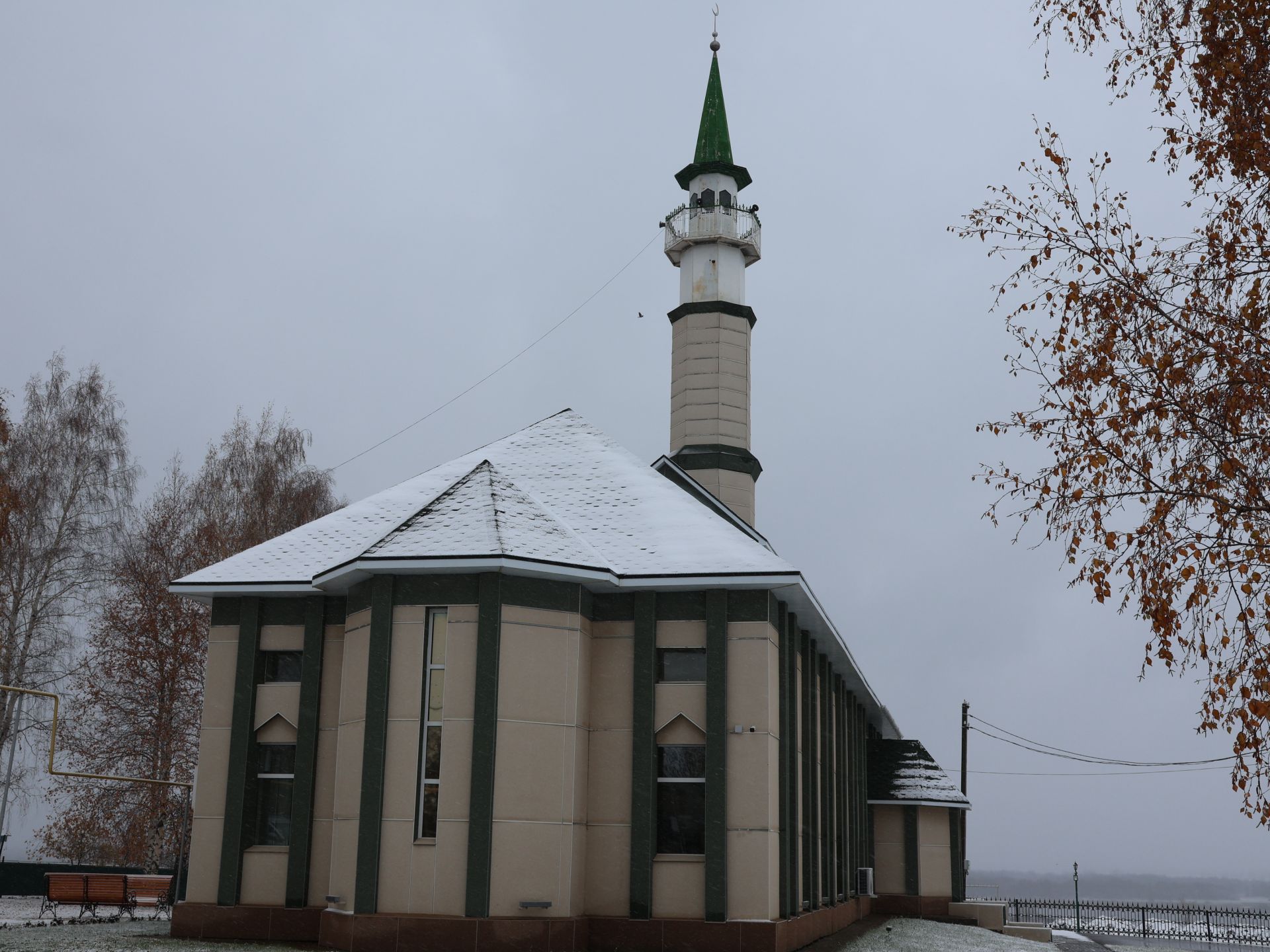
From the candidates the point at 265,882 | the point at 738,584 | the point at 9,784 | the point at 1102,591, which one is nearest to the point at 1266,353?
the point at 1102,591

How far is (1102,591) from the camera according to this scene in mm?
7254

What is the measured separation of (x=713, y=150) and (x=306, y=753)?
21.5 metres

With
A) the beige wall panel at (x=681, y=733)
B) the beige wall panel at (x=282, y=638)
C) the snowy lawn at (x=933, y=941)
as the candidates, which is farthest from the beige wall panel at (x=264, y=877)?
the snowy lawn at (x=933, y=941)

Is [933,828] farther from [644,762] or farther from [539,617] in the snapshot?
[539,617]

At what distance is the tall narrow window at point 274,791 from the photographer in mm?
17422

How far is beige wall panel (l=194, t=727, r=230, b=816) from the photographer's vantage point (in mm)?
17516

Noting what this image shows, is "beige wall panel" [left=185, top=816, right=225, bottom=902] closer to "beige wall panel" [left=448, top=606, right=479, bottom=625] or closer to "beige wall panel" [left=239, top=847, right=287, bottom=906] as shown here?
"beige wall panel" [left=239, top=847, right=287, bottom=906]

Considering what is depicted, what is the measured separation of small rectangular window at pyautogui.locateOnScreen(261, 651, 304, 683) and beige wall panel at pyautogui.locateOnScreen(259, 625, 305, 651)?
84 mm

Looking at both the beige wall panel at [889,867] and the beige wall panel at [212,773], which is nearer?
the beige wall panel at [212,773]

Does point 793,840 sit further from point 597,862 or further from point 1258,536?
point 1258,536

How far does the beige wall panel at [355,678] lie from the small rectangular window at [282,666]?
1.82m

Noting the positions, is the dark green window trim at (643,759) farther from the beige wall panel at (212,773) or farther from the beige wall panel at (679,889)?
the beige wall panel at (212,773)

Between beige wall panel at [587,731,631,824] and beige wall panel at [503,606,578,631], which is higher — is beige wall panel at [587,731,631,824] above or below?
below

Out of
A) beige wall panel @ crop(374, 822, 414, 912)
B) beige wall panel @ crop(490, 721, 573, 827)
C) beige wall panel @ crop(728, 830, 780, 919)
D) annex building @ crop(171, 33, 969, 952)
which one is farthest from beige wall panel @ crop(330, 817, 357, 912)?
beige wall panel @ crop(728, 830, 780, 919)
